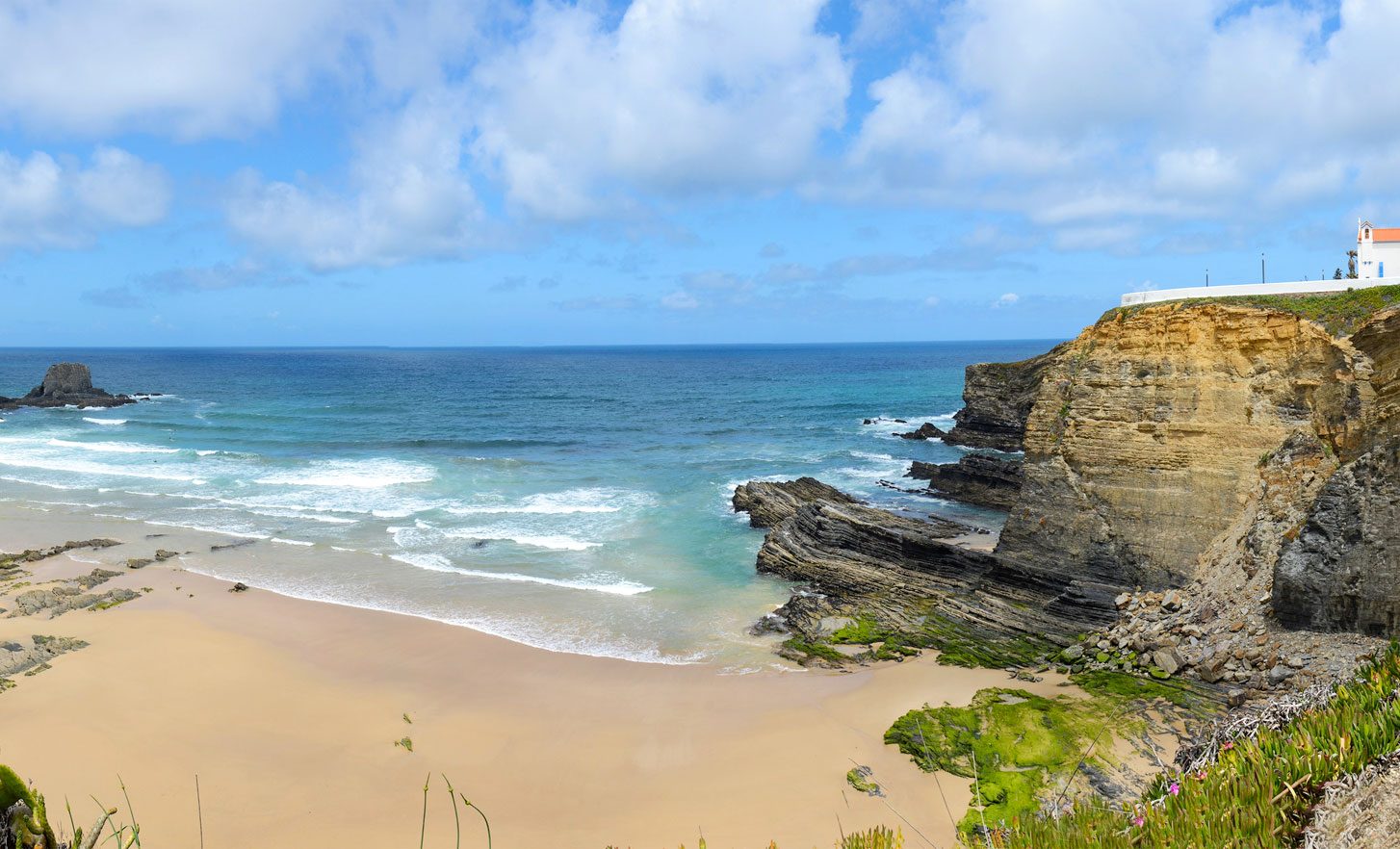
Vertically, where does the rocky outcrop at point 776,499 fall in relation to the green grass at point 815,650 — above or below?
above

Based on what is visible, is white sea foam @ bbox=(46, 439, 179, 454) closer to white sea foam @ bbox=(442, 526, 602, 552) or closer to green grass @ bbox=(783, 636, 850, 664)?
white sea foam @ bbox=(442, 526, 602, 552)

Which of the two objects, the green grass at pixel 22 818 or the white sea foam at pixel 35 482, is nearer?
the green grass at pixel 22 818

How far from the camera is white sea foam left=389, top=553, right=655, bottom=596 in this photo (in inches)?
808

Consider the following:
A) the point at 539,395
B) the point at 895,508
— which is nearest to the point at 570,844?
the point at 895,508

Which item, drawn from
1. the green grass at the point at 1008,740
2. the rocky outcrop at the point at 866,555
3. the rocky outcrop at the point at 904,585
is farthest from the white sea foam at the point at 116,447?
the green grass at the point at 1008,740

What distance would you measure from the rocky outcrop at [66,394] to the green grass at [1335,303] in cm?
7414

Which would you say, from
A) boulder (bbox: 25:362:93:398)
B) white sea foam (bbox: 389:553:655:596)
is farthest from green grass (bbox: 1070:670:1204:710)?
boulder (bbox: 25:362:93:398)

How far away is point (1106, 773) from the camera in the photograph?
414 inches

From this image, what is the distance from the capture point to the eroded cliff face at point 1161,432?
14.5m

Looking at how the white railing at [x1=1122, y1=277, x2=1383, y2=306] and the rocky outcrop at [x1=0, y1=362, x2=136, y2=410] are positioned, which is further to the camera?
the rocky outcrop at [x1=0, y1=362, x2=136, y2=410]

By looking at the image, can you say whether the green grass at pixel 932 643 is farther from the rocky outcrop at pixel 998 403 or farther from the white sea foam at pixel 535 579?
the rocky outcrop at pixel 998 403

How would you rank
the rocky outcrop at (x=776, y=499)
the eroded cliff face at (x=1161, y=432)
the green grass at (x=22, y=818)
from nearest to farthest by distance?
1. the green grass at (x=22, y=818)
2. the eroded cliff face at (x=1161, y=432)
3. the rocky outcrop at (x=776, y=499)

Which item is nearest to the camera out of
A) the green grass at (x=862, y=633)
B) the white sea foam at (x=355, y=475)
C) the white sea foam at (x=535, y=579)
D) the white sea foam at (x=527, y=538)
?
the green grass at (x=862, y=633)

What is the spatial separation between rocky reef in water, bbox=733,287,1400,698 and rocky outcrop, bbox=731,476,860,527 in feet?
20.0
